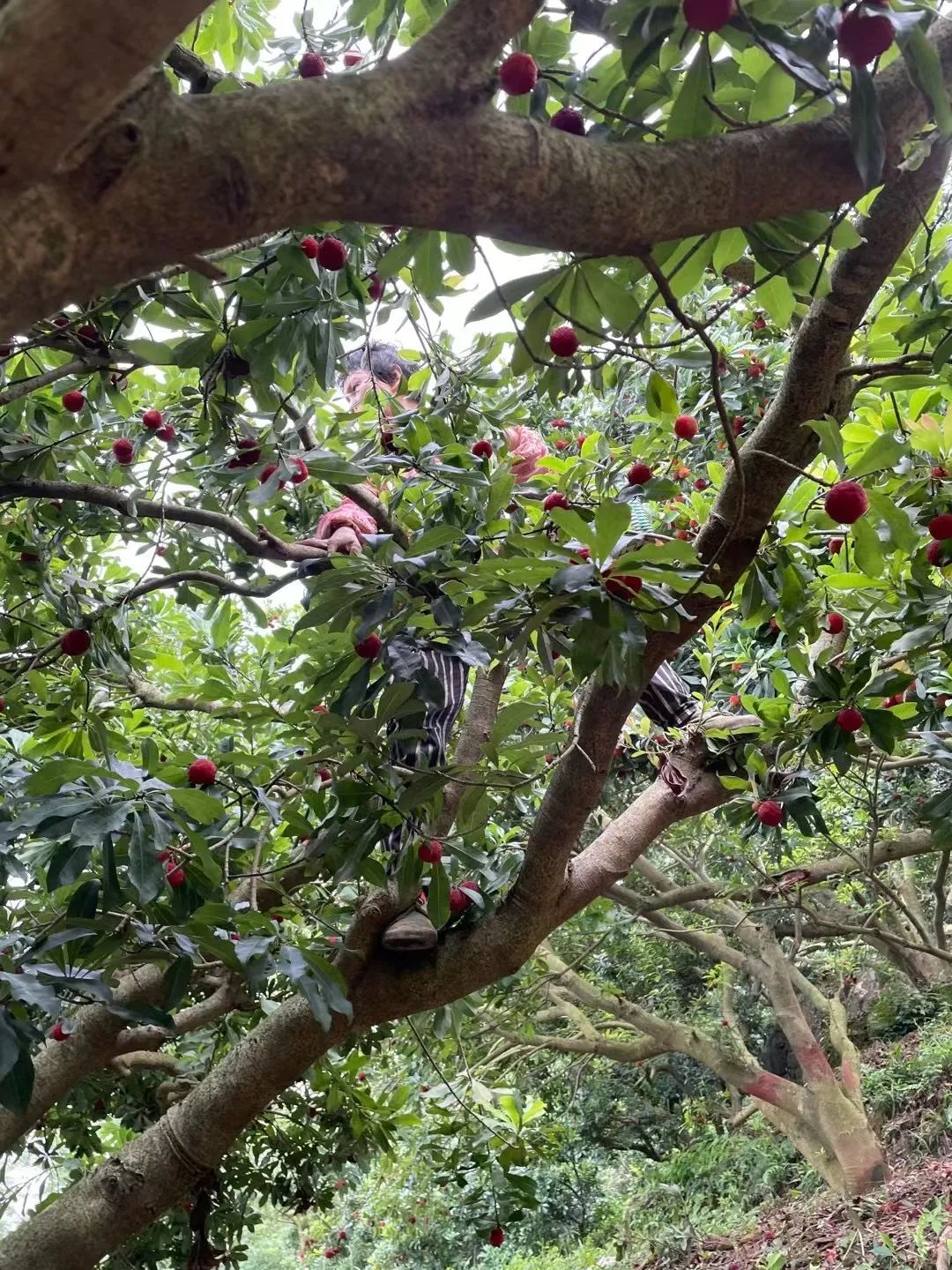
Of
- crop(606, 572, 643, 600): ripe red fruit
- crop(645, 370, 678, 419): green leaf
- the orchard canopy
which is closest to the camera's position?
the orchard canopy

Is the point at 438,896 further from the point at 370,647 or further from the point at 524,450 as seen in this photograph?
the point at 524,450

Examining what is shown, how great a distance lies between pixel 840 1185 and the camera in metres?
4.65

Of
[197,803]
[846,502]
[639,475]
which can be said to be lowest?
→ [846,502]

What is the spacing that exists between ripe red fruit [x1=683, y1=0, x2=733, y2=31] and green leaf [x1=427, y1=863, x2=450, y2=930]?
1.29 meters

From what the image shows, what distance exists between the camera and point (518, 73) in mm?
1016

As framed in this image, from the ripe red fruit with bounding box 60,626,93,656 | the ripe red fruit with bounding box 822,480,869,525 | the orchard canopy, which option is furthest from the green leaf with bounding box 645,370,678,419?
the ripe red fruit with bounding box 60,626,93,656

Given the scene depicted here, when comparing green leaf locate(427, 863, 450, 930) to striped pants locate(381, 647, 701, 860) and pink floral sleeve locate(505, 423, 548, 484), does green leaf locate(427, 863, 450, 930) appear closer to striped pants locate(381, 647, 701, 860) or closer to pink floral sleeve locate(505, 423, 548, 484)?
striped pants locate(381, 647, 701, 860)

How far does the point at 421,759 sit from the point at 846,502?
85 centimetres

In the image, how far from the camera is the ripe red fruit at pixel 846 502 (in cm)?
132

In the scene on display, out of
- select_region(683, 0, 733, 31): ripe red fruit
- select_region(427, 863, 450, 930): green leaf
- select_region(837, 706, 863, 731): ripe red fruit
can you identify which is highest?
select_region(683, 0, 733, 31): ripe red fruit

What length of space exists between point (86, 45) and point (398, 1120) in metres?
3.05

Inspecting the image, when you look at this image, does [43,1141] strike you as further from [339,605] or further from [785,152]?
[785,152]

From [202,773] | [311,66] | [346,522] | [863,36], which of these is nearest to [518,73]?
[863,36]

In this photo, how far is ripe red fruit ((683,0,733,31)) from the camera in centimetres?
90
